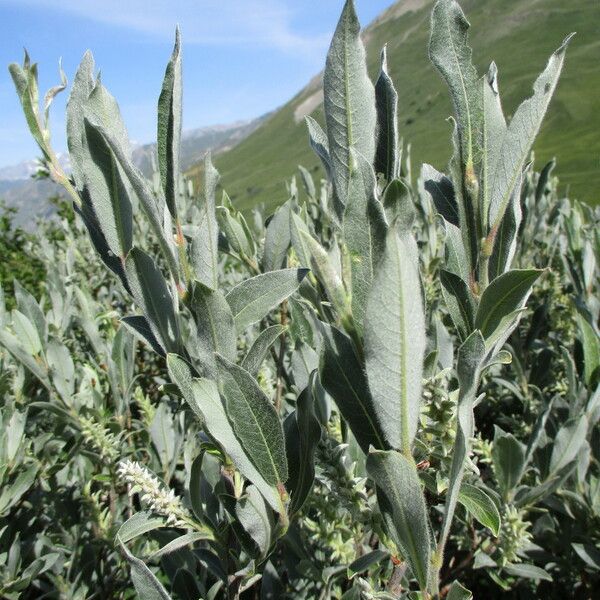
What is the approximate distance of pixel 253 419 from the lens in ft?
2.68

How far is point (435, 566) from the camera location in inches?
31.7

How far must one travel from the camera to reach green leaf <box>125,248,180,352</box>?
0.92 metres

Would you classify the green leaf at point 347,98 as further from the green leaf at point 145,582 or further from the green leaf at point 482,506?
the green leaf at point 145,582

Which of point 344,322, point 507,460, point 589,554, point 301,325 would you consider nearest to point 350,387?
point 344,322

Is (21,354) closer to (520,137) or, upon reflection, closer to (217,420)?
(217,420)

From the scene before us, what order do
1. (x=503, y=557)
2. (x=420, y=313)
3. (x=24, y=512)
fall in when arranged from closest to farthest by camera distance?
(x=420, y=313) < (x=503, y=557) < (x=24, y=512)

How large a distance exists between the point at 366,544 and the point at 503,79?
78.0m

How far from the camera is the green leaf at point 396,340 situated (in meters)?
0.62

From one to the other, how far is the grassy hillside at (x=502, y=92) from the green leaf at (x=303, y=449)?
3346 cm

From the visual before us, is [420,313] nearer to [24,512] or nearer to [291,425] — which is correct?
[291,425]

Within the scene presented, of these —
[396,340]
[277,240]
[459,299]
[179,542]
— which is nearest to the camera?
[396,340]

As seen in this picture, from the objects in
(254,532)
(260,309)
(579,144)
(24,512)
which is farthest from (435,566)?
(579,144)

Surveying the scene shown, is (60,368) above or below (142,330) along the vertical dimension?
below

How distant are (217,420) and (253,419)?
0.06 metres
